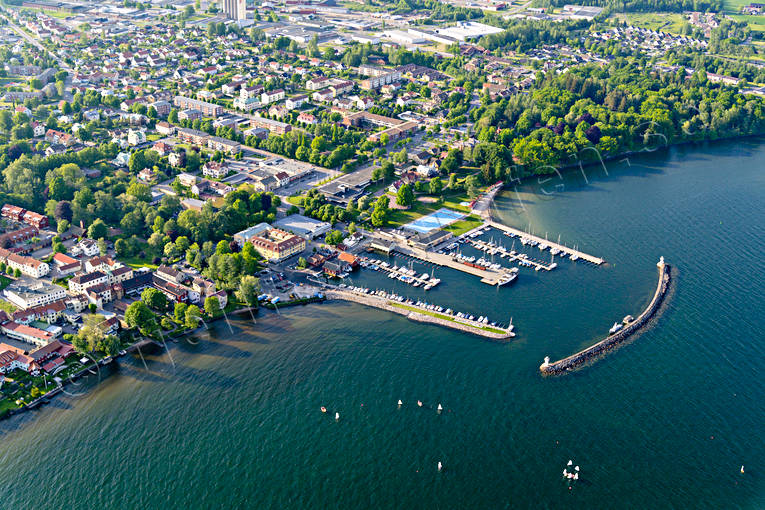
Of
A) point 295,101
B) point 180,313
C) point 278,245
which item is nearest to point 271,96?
point 295,101

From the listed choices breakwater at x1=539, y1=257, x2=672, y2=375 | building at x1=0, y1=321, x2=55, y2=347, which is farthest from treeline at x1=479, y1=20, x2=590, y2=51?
building at x1=0, y1=321, x2=55, y2=347

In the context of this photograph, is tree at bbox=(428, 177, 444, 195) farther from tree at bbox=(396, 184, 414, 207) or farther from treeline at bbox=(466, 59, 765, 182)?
treeline at bbox=(466, 59, 765, 182)

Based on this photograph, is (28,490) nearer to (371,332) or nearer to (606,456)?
(371,332)

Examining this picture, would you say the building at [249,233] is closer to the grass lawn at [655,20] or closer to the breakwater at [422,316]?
the breakwater at [422,316]

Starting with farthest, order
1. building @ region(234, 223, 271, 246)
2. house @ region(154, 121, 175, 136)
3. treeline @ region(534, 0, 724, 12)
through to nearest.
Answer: treeline @ region(534, 0, 724, 12), house @ region(154, 121, 175, 136), building @ region(234, 223, 271, 246)

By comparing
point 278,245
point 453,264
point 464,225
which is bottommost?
point 453,264

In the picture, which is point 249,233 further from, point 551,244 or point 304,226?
point 551,244

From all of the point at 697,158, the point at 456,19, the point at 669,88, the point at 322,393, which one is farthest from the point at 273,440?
the point at 456,19
